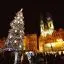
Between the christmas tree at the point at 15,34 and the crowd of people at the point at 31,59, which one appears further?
the christmas tree at the point at 15,34

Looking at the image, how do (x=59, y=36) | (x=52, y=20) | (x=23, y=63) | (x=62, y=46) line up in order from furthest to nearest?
1. (x=52, y=20)
2. (x=59, y=36)
3. (x=62, y=46)
4. (x=23, y=63)

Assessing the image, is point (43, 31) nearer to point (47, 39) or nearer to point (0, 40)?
point (47, 39)

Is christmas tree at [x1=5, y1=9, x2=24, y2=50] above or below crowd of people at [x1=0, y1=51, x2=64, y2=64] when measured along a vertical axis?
above

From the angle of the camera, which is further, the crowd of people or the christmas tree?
the christmas tree

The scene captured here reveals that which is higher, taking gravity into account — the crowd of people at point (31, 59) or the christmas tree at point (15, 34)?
the christmas tree at point (15, 34)

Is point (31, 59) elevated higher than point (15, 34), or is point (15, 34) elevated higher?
point (15, 34)

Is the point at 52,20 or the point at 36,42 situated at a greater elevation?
the point at 52,20

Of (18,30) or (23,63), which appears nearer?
(23,63)

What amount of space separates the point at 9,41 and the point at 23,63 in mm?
11301

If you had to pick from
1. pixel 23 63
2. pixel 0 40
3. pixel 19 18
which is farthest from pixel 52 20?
pixel 23 63

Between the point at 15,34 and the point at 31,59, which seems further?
the point at 15,34

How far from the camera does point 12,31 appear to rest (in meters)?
29.5

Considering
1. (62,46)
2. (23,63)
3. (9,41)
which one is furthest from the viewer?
(62,46)

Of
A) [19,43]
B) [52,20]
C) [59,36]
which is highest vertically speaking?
[52,20]
